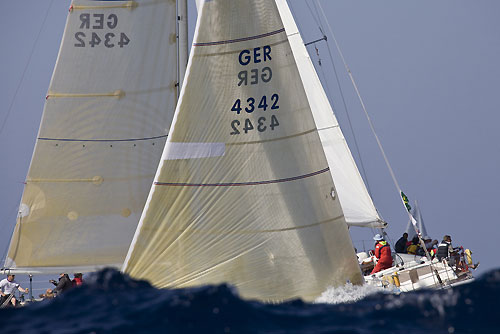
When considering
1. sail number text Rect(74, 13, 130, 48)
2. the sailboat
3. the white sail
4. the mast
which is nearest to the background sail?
sail number text Rect(74, 13, 130, 48)

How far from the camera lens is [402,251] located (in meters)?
15.0

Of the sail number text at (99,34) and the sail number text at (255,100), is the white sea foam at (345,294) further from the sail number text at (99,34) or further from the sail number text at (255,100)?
the sail number text at (99,34)

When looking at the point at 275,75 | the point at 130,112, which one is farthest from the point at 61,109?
the point at 275,75

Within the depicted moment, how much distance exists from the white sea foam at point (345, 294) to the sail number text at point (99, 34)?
5.74m

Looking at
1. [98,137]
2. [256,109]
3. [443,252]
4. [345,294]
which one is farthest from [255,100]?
[443,252]

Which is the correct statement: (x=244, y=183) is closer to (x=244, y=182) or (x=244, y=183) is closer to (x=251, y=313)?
(x=244, y=182)

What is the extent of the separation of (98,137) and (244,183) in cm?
405

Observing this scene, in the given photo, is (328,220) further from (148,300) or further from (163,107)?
(163,107)

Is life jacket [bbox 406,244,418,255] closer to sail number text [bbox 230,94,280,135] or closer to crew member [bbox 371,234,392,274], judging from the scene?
crew member [bbox 371,234,392,274]

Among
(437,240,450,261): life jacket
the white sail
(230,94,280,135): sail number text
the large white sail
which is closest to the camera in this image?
the large white sail

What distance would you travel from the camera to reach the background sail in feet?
39.4

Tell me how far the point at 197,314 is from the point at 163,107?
528cm

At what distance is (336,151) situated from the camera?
1484cm

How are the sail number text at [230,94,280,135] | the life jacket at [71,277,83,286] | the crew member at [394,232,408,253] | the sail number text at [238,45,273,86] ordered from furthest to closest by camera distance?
1. the crew member at [394,232,408,253]
2. the life jacket at [71,277,83,286]
3. the sail number text at [238,45,273,86]
4. the sail number text at [230,94,280,135]
